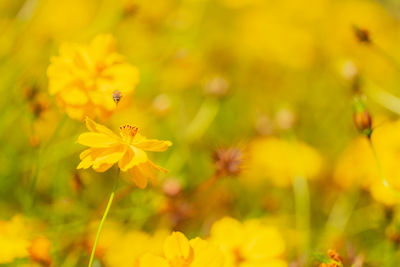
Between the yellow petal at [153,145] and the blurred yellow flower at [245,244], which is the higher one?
the yellow petal at [153,145]

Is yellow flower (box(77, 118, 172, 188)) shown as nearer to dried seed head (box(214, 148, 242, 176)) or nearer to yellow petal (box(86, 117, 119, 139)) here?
yellow petal (box(86, 117, 119, 139))

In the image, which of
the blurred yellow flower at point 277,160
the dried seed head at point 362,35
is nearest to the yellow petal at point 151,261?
the dried seed head at point 362,35

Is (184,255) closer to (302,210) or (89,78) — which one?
(89,78)

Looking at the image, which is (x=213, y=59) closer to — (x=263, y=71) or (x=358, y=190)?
(x=263, y=71)

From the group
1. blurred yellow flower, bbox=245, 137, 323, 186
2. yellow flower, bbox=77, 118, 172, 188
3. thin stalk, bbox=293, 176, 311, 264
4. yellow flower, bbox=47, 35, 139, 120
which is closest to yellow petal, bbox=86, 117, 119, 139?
yellow flower, bbox=77, 118, 172, 188

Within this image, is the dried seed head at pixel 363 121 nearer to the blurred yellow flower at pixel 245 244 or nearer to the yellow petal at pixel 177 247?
the blurred yellow flower at pixel 245 244

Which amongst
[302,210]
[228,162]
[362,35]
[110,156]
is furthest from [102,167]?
[302,210]

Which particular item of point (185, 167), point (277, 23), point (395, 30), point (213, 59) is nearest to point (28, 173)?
point (185, 167)

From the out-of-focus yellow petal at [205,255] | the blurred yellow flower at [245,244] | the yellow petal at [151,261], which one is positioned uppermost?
the out-of-focus yellow petal at [205,255]
